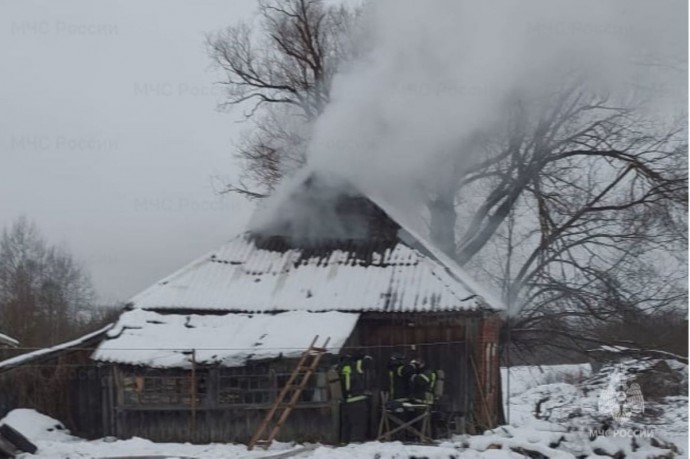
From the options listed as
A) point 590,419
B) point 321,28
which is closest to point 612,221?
point 590,419

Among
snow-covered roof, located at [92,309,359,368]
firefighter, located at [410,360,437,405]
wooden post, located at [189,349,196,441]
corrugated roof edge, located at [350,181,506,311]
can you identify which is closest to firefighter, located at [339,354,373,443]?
snow-covered roof, located at [92,309,359,368]

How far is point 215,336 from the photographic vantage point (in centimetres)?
1872

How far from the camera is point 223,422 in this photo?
721 inches

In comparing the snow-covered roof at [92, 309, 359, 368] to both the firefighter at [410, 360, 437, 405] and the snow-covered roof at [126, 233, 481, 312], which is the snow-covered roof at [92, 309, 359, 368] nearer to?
the snow-covered roof at [126, 233, 481, 312]

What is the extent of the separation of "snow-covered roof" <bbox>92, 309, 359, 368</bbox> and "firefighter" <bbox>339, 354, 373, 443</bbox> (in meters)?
0.48

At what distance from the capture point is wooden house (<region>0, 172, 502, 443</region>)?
18.1 metres

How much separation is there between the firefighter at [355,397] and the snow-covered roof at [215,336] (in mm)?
478

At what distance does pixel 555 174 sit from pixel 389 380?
30.9ft

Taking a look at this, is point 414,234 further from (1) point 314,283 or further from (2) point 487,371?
(2) point 487,371

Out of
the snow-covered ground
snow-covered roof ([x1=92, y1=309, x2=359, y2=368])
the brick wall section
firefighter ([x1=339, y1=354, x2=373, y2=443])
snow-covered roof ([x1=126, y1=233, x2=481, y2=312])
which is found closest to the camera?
the snow-covered ground

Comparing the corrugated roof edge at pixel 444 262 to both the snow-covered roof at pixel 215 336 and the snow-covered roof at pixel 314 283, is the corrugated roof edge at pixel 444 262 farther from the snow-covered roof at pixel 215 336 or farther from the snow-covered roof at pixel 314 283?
the snow-covered roof at pixel 215 336

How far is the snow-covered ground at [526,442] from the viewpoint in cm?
1395

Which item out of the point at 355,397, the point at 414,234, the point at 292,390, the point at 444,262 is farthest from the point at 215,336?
the point at 444,262

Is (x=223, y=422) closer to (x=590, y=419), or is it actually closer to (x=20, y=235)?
(x=590, y=419)
